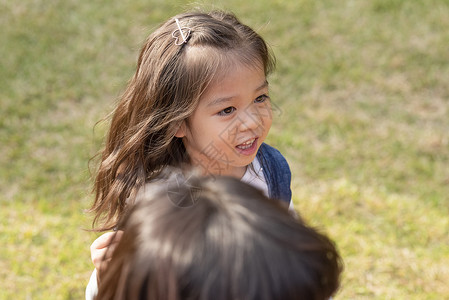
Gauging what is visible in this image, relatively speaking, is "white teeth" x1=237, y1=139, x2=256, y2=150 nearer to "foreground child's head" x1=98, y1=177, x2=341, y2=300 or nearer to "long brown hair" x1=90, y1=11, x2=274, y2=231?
"long brown hair" x1=90, y1=11, x2=274, y2=231

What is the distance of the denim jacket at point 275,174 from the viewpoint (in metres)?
1.74

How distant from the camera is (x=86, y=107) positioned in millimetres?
3641

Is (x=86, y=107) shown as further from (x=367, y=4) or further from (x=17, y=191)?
(x=367, y=4)

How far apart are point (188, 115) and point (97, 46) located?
2.81 metres

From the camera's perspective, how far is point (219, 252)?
2.89 feet

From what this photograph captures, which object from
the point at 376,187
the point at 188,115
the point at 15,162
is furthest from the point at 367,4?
the point at 188,115

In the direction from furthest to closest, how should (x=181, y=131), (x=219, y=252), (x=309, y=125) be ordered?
(x=309, y=125), (x=181, y=131), (x=219, y=252)

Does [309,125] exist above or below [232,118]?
below

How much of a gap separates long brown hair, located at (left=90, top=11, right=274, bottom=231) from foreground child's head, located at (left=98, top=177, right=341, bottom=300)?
0.59 metres

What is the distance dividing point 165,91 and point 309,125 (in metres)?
2.09

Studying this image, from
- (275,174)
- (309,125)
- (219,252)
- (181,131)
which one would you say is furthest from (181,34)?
(309,125)

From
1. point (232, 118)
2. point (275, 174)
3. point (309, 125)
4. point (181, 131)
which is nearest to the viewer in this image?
point (232, 118)

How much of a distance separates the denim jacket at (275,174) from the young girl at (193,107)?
29 mm

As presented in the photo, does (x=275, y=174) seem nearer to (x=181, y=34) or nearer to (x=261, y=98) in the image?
(x=261, y=98)
